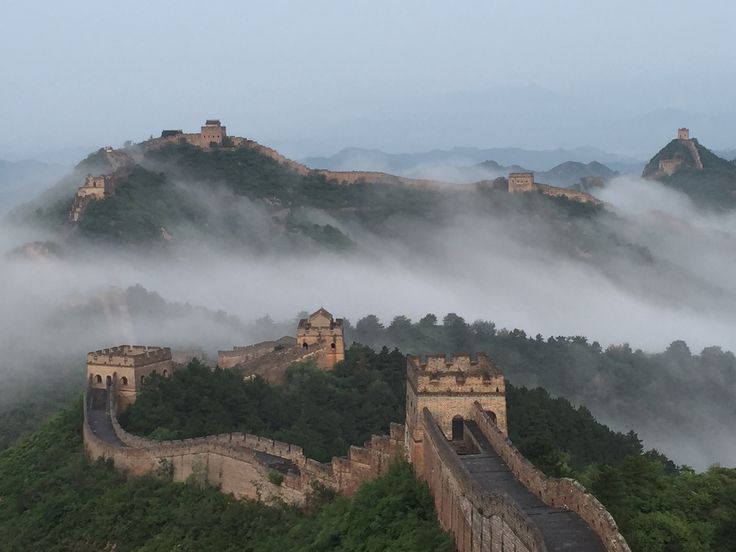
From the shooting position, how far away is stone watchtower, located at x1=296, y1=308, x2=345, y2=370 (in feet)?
169

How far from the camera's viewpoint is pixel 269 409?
40.1 metres

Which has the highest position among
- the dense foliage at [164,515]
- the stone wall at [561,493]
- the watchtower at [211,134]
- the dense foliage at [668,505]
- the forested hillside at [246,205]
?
the watchtower at [211,134]

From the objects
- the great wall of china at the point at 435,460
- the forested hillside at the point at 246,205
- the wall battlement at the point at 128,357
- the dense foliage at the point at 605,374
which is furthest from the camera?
the forested hillside at the point at 246,205

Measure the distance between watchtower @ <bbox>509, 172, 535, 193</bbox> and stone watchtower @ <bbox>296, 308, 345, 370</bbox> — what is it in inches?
3206

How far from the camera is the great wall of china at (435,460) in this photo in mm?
15242

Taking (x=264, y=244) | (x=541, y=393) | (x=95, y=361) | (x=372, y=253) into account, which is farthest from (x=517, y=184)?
(x=95, y=361)

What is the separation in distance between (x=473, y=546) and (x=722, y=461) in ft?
182

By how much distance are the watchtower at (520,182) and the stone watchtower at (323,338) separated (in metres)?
81.4

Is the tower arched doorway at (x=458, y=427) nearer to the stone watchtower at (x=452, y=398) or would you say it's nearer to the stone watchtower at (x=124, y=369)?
the stone watchtower at (x=452, y=398)

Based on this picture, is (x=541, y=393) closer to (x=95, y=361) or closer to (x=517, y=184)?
(x=95, y=361)

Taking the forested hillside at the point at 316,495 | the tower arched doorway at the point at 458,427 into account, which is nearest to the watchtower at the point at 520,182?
the forested hillside at the point at 316,495

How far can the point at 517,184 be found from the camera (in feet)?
429

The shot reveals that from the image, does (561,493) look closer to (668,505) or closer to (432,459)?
(432,459)

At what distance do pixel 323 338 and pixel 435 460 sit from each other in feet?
101
